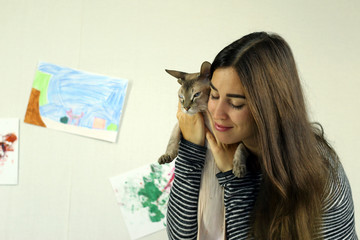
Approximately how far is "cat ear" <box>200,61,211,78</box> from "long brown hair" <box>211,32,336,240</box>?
0.06 m

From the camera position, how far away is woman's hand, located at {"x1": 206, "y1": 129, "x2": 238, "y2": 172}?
0.90m

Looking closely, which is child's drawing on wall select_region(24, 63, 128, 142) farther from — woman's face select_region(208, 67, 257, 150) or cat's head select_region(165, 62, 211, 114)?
woman's face select_region(208, 67, 257, 150)

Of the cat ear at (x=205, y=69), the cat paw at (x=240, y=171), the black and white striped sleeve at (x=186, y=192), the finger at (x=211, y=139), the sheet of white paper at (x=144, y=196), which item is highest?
the cat ear at (x=205, y=69)

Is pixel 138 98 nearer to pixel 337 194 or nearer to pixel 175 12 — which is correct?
pixel 175 12

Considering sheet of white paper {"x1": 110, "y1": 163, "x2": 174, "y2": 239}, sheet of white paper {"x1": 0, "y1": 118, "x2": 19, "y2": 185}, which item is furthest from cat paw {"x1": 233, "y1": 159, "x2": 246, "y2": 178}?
sheet of white paper {"x1": 0, "y1": 118, "x2": 19, "y2": 185}

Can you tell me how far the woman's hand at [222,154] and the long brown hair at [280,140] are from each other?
0.10 metres

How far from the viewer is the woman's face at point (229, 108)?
0.78 m

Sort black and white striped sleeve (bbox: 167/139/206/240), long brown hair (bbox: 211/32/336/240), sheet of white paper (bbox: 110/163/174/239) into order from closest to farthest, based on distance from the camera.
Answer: long brown hair (bbox: 211/32/336/240), black and white striped sleeve (bbox: 167/139/206/240), sheet of white paper (bbox: 110/163/174/239)

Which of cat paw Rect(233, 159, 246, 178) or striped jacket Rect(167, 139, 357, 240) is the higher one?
Result: cat paw Rect(233, 159, 246, 178)

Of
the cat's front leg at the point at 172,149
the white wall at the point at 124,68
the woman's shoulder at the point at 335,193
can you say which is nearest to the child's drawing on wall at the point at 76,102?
the white wall at the point at 124,68

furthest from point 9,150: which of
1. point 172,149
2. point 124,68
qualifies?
point 172,149

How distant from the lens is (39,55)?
180cm

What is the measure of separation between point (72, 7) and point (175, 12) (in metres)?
0.58

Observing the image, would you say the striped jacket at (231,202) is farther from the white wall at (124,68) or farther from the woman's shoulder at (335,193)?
the white wall at (124,68)
